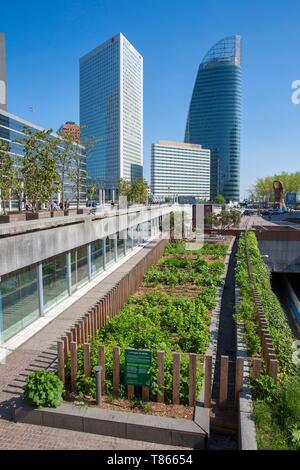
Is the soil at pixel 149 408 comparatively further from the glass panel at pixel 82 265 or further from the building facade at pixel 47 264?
the glass panel at pixel 82 265

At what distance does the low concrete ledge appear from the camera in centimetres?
582

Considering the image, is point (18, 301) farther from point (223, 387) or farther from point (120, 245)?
point (120, 245)

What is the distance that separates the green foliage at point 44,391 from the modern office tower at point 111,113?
160 meters

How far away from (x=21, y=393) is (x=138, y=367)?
2.30 m

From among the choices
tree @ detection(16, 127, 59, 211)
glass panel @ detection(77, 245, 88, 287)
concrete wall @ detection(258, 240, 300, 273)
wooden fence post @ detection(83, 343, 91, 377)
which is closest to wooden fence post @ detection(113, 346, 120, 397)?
wooden fence post @ detection(83, 343, 91, 377)

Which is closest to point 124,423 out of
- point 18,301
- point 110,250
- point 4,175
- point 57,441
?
point 57,441

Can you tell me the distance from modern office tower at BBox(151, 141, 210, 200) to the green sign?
181 meters

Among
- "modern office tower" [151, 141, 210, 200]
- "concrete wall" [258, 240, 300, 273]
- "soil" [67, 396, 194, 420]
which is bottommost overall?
"concrete wall" [258, 240, 300, 273]

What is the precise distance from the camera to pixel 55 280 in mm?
13312

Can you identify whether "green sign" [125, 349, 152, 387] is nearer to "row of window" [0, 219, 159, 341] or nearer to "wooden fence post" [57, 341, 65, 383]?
"wooden fence post" [57, 341, 65, 383]

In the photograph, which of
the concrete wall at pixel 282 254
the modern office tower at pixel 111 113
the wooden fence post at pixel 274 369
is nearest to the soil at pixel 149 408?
the wooden fence post at pixel 274 369

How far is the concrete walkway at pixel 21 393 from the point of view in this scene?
19.1 ft

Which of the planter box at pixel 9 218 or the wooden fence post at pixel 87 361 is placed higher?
the planter box at pixel 9 218

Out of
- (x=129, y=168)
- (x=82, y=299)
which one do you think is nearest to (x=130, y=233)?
(x=82, y=299)
